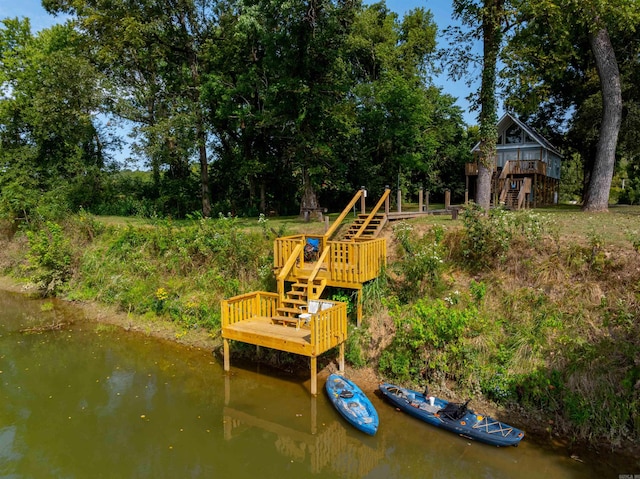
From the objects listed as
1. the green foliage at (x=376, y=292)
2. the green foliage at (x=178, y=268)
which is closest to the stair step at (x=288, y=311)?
the green foliage at (x=376, y=292)

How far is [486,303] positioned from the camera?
1070 cm

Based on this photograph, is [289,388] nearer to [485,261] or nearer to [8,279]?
[485,261]

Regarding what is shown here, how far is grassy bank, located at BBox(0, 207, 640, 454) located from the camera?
8.25 m

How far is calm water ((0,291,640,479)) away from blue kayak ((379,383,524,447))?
196 millimetres

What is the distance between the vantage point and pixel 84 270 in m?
18.4

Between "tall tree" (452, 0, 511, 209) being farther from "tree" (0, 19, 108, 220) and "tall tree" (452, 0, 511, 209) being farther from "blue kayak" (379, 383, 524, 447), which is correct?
"tree" (0, 19, 108, 220)

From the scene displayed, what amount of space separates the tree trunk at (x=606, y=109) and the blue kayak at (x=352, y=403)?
14066mm

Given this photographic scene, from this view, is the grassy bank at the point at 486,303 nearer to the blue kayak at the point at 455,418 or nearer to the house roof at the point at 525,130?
the blue kayak at the point at 455,418

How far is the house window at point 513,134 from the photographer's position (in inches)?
1195

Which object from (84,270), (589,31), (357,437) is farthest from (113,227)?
(589,31)

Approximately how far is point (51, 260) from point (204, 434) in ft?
43.1

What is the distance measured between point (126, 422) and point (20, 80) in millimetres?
28582

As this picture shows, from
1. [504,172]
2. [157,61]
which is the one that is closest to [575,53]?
[504,172]

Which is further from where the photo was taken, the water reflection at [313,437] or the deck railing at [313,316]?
the deck railing at [313,316]
